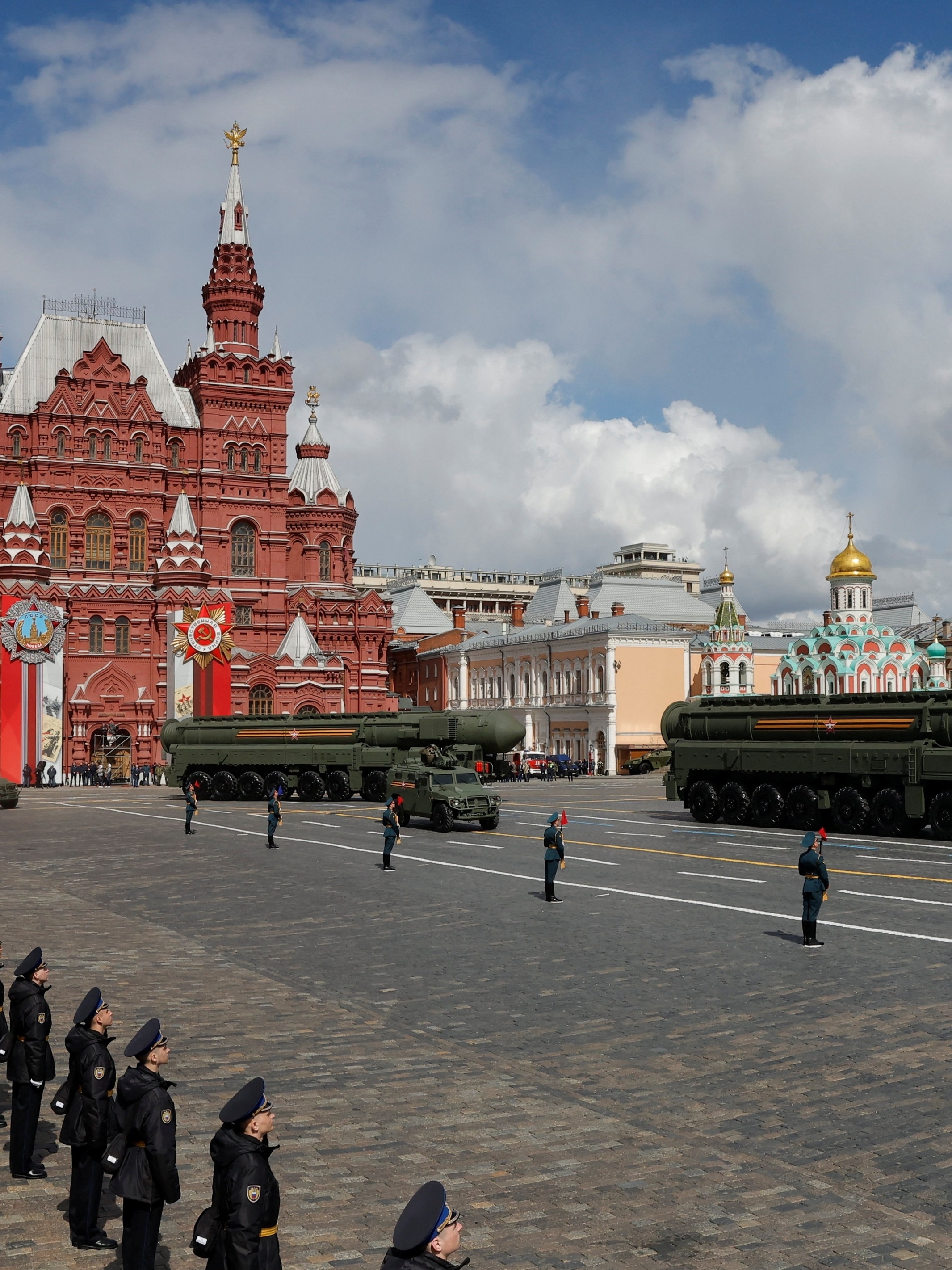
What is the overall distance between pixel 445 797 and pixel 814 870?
58.6 feet

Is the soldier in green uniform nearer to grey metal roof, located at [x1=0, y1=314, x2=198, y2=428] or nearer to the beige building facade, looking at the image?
the beige building facade

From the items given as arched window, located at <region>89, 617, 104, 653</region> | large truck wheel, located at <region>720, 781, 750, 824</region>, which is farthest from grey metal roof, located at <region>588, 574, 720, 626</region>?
large truck wheel, located at <region>720, 781, 750, 824</region>

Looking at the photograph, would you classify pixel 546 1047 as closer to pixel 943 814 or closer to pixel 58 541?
pixel 943 814

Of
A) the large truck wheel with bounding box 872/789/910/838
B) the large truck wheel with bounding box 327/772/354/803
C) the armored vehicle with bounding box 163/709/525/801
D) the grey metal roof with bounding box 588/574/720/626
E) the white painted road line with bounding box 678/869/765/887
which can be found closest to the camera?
the white painted road line with bounding box 678/869/765/887

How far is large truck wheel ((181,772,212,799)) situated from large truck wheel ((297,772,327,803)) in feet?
16.2

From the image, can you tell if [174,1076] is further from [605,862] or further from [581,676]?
[581,676]

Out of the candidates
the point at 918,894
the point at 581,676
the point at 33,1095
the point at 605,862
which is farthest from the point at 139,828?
the point at 581,676

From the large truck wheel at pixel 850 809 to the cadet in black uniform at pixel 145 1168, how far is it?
1129 inches

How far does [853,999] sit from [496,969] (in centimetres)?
436

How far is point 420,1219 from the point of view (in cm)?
A: 471

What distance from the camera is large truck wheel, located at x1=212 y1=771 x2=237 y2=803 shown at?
167 ft

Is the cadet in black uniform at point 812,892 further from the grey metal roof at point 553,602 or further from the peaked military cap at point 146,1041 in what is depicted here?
the grey metal roof at point 553,602

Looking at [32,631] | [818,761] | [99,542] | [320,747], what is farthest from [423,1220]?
[99,542]

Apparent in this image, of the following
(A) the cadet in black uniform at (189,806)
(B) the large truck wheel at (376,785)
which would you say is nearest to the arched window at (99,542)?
(B) the large truck wheel at (376,785)
